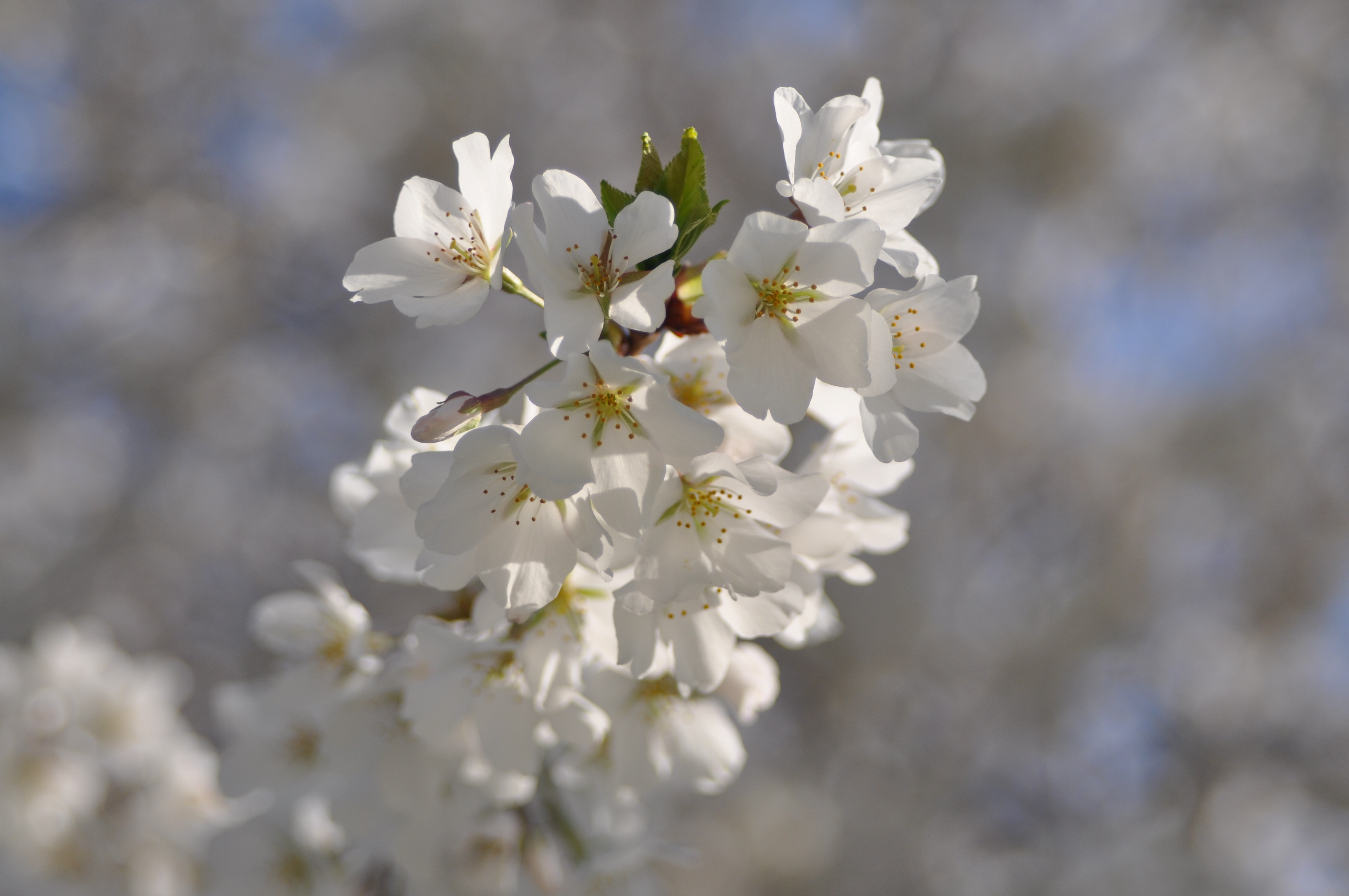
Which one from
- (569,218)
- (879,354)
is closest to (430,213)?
(569,218)

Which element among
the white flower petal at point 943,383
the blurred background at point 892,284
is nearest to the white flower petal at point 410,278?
the white flower petal at point 943,383

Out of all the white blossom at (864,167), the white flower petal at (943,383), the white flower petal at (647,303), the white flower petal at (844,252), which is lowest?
the white flower petal at (647,303)

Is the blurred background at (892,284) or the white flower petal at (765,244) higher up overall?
the blurred background at (892,284)

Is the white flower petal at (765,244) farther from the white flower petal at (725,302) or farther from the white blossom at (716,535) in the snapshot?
the white blossom at (716,535)

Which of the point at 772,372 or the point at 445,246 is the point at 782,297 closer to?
the point at 772,372

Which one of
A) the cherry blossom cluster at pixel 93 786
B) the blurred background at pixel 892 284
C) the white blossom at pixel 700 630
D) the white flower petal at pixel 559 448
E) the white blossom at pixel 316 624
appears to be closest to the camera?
the white flower petal at pixel 559 448

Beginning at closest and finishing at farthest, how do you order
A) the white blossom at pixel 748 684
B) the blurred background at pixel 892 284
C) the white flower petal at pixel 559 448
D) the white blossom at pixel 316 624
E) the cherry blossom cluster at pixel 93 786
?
the white flower petal at pixel 559 448, the white blossom at pixel 748 684, the white blossom at pixel 316 624, the cherry blossom cluster at pixel 93 786, the blurred background at pixel 892 284

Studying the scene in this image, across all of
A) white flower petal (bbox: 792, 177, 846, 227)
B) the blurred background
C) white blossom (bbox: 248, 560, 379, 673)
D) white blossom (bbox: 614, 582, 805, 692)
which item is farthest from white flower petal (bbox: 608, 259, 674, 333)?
the blurred background
